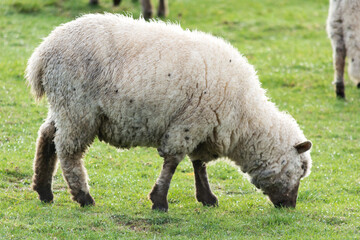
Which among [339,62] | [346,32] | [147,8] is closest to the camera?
[346,32]

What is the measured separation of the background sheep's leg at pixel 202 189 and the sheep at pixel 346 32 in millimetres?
6244

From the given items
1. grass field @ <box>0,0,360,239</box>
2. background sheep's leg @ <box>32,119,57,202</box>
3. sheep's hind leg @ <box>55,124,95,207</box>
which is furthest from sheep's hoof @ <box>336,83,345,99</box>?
background sheep's leg @ <box>32,119,57,202</box>

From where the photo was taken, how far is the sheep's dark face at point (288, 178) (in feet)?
24.0

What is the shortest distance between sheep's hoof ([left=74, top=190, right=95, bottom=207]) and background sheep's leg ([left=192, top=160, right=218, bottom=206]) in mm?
1438

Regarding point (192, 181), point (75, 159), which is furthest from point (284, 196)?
point (75, 159)

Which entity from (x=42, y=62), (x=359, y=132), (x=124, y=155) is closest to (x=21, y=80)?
(x=124, y=155)

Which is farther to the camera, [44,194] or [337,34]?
[337,34]

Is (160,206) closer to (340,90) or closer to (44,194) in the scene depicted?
(44,194)

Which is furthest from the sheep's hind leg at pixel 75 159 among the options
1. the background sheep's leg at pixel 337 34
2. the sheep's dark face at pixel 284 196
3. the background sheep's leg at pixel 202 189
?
the background sheep's leg at pixel 337 34

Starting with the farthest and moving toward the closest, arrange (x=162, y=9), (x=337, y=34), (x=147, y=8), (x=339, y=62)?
(x=162, y=9) → (x=147, y=8) → (x=339, y=62) → (x=337, y=34)

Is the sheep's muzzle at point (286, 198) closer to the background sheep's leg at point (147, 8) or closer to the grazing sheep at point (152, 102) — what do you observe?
the grazing sheep at point (152, 102)

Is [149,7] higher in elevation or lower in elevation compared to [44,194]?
higher

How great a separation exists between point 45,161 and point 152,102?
158 centimetres

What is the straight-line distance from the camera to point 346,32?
12641 mm
